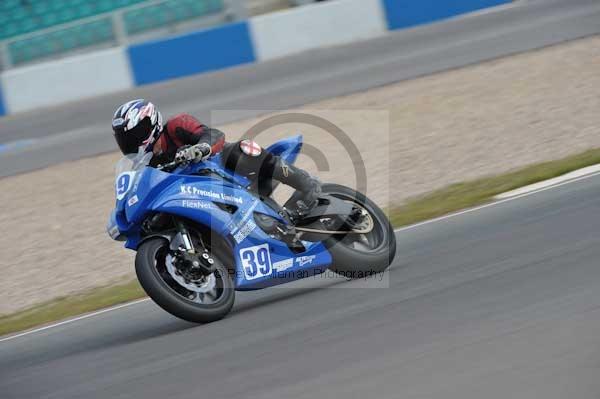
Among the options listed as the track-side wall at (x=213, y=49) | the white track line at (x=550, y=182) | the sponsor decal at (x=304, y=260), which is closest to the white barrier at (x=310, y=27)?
the track-side wall at (x=213, y=49)

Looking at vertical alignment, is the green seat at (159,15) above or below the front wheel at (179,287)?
below

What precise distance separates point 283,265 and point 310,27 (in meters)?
12.7

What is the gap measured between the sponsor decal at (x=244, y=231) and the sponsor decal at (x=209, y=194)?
16 centimetres

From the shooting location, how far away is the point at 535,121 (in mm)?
11102

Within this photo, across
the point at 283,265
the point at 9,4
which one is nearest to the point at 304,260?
the point at 283,265

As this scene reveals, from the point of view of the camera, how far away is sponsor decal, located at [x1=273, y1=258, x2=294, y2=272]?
6.29 meters

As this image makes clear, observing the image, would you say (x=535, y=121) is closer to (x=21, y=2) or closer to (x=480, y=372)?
(x=480, y=372)

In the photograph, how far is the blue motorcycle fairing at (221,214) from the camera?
5875 mm

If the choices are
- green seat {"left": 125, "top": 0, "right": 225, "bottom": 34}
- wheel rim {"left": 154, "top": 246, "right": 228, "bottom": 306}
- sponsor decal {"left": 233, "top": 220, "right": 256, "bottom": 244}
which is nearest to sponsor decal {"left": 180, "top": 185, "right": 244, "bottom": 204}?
sponsor decal {"left": 233, "top": 220, "right": 256, "bottom": 244}

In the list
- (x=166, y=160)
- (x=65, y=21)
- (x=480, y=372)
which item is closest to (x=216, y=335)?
(x=166, y=160)

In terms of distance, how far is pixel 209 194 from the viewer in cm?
609

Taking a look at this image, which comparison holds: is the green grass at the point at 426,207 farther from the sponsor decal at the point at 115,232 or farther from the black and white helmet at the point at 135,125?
the black and white helmet at the point at 135,125

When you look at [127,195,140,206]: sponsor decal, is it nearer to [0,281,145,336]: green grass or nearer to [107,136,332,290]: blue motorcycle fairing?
[107,136,332,290]: blue motorcycle fairing

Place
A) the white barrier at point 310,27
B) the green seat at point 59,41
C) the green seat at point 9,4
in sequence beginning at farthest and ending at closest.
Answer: the green seat at point 9,4
the white barrier at point 310,27
the green seat at point 59,41
